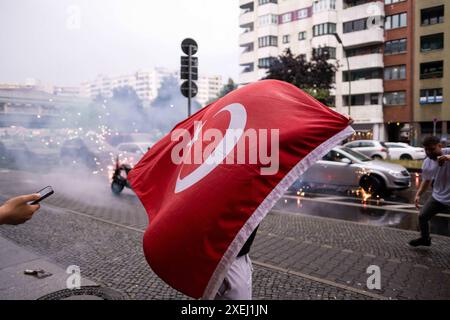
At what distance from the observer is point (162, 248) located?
74.0 inches

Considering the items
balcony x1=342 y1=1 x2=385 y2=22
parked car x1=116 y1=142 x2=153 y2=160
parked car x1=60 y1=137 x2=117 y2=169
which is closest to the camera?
parked car x1=116 y1=142 x2=153 y2=160

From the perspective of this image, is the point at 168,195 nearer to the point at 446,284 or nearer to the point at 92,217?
the point at 446,284

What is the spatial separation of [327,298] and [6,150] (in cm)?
2043

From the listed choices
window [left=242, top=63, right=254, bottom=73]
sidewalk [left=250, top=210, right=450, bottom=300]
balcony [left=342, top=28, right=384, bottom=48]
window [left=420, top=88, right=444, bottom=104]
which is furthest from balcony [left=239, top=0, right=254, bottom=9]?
sidewalk [left=250, top=210, right=450, bottom=300]

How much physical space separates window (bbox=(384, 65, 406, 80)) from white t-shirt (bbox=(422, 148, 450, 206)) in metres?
38.5

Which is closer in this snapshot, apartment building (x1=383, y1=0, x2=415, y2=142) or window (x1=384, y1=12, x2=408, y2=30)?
apartment building (x1=383, y1=0, x2=415, y2=142)

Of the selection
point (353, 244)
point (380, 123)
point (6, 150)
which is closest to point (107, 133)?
point (6, 150)

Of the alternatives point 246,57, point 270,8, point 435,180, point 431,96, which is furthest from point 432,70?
point 435,180

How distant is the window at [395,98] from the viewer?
40.1 meters

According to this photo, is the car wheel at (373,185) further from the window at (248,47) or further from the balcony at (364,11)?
the window at (248,47)

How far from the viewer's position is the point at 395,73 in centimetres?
4088

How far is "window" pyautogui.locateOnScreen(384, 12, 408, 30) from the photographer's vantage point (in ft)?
130

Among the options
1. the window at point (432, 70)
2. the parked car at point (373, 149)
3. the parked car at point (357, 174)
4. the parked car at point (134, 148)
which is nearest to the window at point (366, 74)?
the window at point (432, 70)

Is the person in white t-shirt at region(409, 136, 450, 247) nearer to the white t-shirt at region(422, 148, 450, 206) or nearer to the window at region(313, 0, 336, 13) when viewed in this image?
the white t-shirt at region(422, 148, 450, 206)
